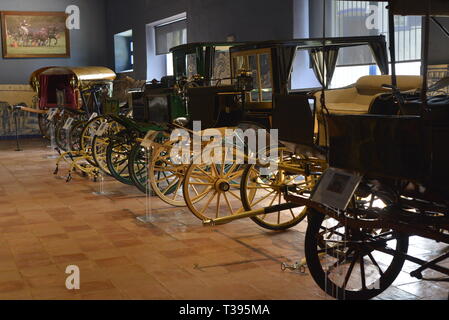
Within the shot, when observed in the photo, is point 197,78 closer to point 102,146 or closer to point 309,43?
point 309,43

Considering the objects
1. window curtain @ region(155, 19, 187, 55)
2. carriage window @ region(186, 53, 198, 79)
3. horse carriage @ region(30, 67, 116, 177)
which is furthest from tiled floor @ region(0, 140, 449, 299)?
window curtain @ region(155, 19, 187, 55)

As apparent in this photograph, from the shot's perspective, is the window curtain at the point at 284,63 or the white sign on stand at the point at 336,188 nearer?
the white sign on stand at the point at 336,188

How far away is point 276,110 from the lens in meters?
3.87

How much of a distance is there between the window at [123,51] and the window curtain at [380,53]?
9603mm

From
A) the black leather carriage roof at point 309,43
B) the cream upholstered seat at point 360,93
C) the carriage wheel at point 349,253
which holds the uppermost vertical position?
the black leather carriage roof at point 309,43

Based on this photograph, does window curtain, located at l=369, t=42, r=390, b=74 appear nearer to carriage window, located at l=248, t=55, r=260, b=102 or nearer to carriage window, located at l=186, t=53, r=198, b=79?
carriage window, located at l=248, t=55, r=260, b=102

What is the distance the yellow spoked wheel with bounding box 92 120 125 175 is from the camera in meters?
6.88

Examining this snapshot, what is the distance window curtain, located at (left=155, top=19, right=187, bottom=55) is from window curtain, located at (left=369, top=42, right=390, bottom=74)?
21.3ft

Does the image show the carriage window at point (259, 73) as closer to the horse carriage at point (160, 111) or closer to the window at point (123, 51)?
the horse carriage at point (160, 111)

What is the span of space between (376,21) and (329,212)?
4626mm

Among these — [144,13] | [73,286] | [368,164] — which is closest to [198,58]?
[73,286]

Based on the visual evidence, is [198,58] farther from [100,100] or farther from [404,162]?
[404,162]

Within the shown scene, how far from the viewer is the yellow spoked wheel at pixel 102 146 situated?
6.88 metres

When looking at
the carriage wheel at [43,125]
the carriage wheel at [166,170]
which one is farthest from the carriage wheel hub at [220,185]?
the carriage wheel at [43,125]
